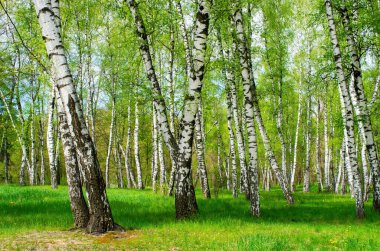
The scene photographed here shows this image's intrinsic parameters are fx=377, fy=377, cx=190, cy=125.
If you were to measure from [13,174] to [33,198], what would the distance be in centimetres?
3517

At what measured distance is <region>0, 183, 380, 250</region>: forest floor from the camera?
680 cm

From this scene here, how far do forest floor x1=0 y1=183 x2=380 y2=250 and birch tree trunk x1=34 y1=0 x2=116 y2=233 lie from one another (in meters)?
0.49

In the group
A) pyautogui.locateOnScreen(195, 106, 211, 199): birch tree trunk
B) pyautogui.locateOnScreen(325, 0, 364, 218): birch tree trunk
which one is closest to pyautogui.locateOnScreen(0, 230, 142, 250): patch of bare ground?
pyautogui.locateOnScreen(325, 0, 364, 218): birch tree trunk

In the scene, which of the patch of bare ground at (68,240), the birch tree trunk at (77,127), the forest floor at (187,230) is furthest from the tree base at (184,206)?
the birch tree trunk at (77,127)

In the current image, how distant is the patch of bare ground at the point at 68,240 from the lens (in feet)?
21.4

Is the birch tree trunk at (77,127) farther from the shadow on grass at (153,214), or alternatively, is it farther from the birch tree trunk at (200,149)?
the birch tree trunk at (200,149)

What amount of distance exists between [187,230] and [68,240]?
2.66 m

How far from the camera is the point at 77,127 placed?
315 inches

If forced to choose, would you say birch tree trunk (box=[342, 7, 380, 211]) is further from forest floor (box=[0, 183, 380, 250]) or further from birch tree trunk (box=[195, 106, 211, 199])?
birch tree trunk (box=[195, 106, 211, 199])

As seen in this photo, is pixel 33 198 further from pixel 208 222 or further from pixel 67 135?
pixel 208 222

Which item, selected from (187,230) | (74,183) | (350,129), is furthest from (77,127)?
(350,129)

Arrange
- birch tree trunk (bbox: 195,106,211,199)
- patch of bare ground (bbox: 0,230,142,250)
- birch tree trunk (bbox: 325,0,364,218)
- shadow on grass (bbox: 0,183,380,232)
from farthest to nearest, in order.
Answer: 1. birch tree trunk (bbox: 195,106,211,199)
2. birch tree trunk (bbox: 325,0,364,218)
3. shadow on grass (bbox: 0,183,380,232)
4. patch of bare ground (bbox: 0,230,142,250)

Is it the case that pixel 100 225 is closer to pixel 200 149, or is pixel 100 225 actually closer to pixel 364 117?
pixel 364 117

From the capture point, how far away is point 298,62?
27344 millimetres
